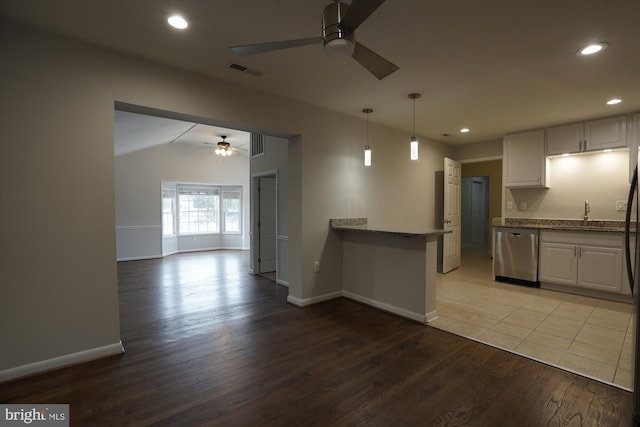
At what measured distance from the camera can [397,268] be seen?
11.7 feet

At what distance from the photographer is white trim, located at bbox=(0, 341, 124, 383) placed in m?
2.21

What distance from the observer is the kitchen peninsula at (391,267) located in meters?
3.30

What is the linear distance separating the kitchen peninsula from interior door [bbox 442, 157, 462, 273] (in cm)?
213

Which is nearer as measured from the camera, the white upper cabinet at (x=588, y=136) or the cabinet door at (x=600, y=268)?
the cabinet door at (x=600, y=268)

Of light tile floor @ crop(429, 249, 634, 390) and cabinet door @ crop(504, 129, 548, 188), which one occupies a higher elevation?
cabinet door @ crop(504, 129, 548, 188)

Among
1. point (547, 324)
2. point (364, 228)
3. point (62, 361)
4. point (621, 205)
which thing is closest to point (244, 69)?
point (364, 228)

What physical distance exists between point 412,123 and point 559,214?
286cm

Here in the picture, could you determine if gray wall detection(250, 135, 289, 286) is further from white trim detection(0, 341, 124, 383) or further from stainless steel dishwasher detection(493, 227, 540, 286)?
stainless steel dishwasher detection(493, 227, 540, 286)

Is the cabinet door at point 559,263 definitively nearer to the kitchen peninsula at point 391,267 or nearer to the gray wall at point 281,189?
the kitchen peninsula at point 391,267

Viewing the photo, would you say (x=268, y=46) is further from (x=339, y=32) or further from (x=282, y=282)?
(x=282, y=282)

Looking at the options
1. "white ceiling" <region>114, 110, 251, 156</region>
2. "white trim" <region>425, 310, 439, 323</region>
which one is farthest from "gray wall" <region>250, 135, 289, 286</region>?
"white trim" <region>425, 310, 439, 323</region>

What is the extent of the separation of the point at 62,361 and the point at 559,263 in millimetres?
5944

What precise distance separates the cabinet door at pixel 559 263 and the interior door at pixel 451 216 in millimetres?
1440

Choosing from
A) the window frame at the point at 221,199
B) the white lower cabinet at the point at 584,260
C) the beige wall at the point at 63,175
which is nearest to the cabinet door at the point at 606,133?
the white lower cabinet at the point at 584,260
